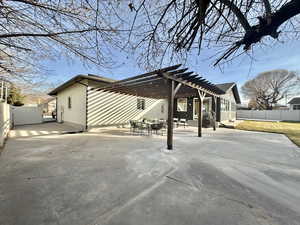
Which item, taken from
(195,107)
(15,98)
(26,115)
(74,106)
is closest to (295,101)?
(195,107)

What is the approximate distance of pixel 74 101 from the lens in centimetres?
984

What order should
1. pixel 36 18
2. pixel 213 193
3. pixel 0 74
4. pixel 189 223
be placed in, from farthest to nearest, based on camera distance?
pixel 0 74, pixel 36 18, pixel 213 193, pixel 189 223

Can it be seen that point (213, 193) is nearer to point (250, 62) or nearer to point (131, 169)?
point (131, 169)

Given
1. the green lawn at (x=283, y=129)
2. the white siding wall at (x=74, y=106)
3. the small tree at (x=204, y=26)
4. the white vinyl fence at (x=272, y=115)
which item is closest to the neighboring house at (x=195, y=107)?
the green lawn at (x=283, y=129)

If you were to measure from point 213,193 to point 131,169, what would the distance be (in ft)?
5.83

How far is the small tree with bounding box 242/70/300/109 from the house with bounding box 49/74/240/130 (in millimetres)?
17007

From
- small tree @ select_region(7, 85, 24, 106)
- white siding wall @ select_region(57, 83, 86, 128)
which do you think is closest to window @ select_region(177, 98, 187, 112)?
white siding wall @ select_region(57, 83, 86, 128)

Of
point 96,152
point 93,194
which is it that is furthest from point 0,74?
point 93,194

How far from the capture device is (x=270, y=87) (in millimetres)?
24625

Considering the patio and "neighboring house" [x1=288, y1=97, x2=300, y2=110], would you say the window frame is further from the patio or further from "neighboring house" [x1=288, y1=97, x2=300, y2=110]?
"neighboring house" [x1=288, y1=97, x2=300, y2=110]

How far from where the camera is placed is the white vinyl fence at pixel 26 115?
11.0 meters

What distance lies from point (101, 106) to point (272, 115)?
85.7 ft

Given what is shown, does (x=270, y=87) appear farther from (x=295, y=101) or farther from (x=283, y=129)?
(x=283, y=129)

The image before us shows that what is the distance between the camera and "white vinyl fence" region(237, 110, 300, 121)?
64.7ft
